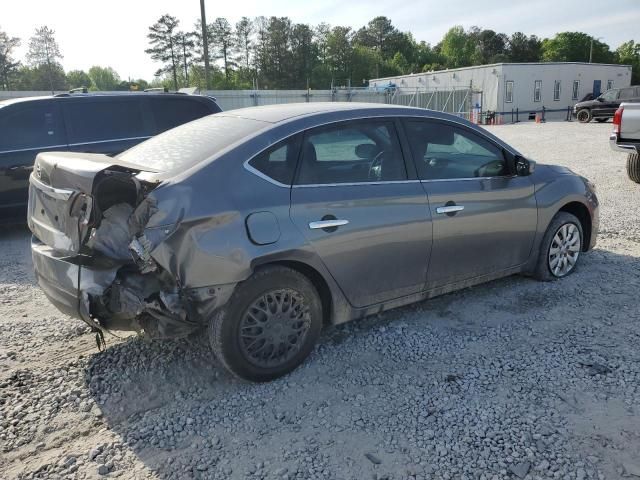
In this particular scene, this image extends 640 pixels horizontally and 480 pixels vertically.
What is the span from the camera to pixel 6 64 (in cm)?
6619

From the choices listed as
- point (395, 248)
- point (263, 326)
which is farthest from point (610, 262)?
point (263, 326)

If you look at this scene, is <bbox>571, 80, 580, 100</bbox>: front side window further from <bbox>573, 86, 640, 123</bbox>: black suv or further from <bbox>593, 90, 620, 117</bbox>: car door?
<bbox>593, 90, 620, 117</bbox>: car door

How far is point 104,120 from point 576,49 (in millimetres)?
97407

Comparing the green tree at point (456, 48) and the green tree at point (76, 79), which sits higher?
the green tree at point (456, 48)

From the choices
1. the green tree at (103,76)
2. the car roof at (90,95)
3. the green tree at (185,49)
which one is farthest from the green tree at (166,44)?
the car roof at (90,95)

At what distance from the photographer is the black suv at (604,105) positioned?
26.4m

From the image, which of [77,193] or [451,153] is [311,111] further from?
[77,193]

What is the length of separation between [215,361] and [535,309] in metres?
2.66

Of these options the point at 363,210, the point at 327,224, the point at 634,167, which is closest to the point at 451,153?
the point at 363,210

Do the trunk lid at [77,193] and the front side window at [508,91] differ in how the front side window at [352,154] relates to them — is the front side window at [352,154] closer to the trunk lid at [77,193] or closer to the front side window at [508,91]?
the trunk lid at [77,193]

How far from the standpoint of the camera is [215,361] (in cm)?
357

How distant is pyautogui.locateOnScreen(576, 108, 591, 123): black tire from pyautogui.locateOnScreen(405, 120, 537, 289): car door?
2790cm

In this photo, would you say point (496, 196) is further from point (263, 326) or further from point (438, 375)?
point (263, 326)

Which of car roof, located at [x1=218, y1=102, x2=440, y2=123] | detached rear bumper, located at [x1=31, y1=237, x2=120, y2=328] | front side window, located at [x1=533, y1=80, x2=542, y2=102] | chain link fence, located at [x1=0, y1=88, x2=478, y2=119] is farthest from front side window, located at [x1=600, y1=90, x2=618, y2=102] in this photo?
detached rear bumper, located at [x1=31, y1=237, x2=120, y2=328]
